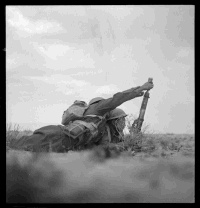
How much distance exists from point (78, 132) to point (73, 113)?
0.23 meters

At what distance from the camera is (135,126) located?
443cm

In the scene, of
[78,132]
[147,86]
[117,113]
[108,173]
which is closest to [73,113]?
[78,132]

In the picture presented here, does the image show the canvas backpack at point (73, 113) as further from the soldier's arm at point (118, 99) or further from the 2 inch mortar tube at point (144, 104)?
the 2 inch mortar tube at point (144, 104)

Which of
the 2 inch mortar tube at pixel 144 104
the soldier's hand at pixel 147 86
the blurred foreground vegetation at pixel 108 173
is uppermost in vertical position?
the soldier's hand at pixel 147 86

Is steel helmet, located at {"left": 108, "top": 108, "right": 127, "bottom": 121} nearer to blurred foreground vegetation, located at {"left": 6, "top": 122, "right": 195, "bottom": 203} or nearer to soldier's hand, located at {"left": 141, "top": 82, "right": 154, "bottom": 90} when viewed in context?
blurred foreground vegetation, located at {"left": 6, "top": 122, "right": 195, "bottom": 203}

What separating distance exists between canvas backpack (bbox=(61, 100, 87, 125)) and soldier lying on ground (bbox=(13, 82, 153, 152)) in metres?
0.04

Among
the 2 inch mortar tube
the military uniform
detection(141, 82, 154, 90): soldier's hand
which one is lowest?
the military uniform

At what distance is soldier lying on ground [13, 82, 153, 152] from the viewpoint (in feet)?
14.2

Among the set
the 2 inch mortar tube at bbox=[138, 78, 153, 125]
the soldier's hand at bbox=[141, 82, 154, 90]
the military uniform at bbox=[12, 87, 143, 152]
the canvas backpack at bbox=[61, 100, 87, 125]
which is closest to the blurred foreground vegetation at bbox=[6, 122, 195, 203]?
the military uniform at bbox=[12, 87, 143, 152]

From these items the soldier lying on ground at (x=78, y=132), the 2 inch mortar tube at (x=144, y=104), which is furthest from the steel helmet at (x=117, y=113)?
the 2 inch mortar tube at (x=144, y=104)

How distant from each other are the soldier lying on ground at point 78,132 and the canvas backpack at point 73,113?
0.04 m

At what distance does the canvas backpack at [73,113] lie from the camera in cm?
438
